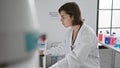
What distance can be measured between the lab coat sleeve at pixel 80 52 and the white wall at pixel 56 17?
41.5 inches

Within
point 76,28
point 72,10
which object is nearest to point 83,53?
point 76,28

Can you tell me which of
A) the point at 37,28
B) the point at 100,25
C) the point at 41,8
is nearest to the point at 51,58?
the point at 41,8

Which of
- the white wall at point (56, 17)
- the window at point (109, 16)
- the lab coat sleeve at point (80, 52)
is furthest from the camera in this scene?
the window at point (109, 16)

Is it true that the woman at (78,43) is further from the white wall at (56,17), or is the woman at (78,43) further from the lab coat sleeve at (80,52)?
the white wall at (56,17)

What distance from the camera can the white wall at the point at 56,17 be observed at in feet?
8.86

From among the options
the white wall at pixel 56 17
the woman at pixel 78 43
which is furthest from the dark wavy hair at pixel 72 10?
the white wall at pixel 56 17

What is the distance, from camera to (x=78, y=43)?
5.65 feet

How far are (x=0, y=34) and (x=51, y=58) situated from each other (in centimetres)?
264

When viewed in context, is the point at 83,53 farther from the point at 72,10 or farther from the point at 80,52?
the point at 72,10

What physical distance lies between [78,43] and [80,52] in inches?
4.0

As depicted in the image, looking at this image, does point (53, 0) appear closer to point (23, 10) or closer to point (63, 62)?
point (63, 62)

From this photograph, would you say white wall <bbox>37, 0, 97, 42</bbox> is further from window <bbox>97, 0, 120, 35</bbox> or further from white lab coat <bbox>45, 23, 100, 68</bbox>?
white lab coat <bbox>45, 23, 100, 68</bbox>

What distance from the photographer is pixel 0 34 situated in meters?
0.15

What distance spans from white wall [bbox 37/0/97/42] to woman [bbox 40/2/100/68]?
3.17 ft
